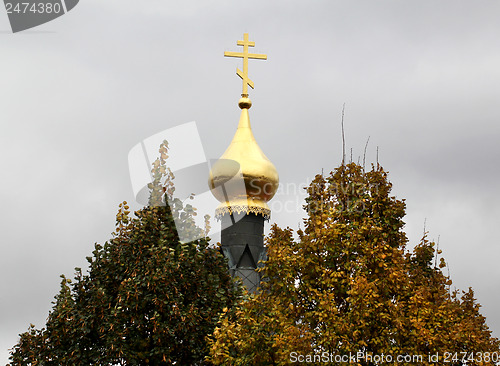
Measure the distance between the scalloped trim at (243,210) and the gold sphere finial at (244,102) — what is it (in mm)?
4303

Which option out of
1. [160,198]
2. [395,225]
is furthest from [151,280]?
[395,225]

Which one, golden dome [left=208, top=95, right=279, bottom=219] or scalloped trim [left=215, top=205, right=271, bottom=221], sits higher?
golden dome [left=208, top=95, right=279, bottom=219]

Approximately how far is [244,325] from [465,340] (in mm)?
4644

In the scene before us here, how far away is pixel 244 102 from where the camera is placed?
26266 mm

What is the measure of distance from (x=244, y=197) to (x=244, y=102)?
400 cm

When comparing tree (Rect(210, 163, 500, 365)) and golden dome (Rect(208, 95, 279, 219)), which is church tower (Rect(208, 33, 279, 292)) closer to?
golden dome (Rect(208, 95, 279, 219))

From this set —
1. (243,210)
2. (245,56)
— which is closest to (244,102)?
(245,56)

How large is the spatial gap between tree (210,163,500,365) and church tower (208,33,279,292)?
29.2ft

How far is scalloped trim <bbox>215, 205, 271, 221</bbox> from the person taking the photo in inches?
966

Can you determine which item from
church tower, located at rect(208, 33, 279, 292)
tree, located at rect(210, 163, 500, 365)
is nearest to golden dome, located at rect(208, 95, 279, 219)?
church tower, located at rect(208, 33, 279, 292)

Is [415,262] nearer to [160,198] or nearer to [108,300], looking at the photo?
[160,198]

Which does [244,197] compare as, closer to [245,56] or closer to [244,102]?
[244,102]

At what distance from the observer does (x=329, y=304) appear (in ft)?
42.1

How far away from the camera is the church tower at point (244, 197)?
24016mm
